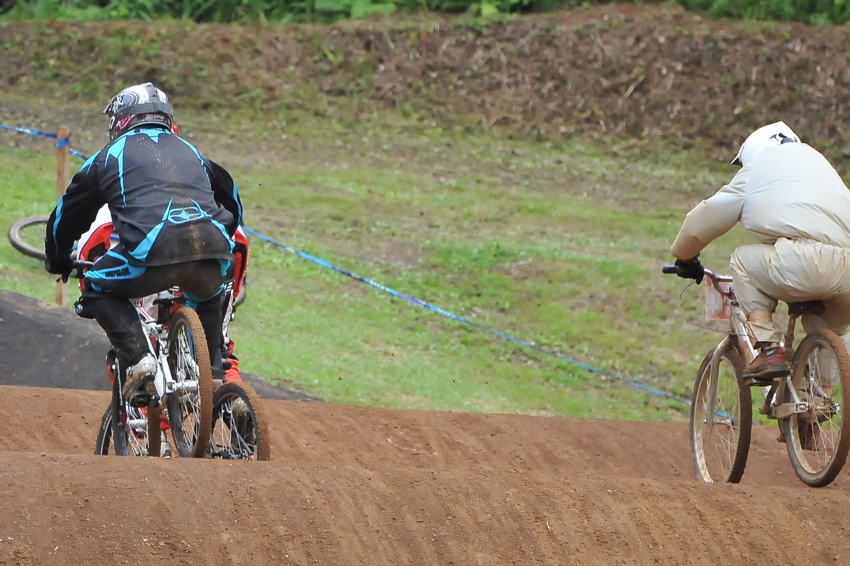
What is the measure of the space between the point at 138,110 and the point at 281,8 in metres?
20.5

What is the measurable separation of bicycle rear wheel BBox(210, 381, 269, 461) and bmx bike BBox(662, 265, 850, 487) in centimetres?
306

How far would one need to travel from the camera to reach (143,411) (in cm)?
683

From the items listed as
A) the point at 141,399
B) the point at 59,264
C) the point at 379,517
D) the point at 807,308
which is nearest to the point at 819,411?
the point at 807,308

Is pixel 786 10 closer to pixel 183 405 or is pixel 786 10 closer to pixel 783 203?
pixel 783 203

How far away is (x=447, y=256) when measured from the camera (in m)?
16.2

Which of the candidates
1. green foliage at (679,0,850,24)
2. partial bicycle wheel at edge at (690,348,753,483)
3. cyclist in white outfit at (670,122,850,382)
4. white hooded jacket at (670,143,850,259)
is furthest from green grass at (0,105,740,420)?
green foliage at (679,0,850,24)

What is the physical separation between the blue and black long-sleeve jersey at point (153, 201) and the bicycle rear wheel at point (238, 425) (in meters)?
0.75

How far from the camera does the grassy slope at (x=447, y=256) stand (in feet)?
40.9

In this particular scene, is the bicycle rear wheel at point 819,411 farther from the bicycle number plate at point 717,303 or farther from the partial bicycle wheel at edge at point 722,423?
the bicycle number plate at point 717,303

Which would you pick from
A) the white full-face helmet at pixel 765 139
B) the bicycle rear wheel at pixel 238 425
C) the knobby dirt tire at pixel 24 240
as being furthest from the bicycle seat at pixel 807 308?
the knobby dirt tire at pixel 24 240

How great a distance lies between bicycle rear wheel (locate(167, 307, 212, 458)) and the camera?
6043mm

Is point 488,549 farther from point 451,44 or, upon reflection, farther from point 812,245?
point 451,44

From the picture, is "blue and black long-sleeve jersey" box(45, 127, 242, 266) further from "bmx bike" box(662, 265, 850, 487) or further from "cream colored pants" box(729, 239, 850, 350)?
"bmx bike" box(662, 265, 850, 487)

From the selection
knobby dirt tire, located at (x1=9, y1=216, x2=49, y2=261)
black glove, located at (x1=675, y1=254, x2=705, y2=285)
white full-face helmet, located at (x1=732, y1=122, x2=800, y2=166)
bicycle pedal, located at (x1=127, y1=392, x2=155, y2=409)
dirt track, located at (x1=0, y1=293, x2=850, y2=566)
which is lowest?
knobby dirt tire, located at (x1=9, y1=216, x2=49, y2=261)
